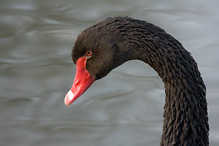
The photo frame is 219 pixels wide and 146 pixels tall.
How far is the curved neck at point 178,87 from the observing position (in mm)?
3367

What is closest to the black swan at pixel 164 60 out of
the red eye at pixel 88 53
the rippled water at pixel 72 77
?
the red eye at pixel 88 53

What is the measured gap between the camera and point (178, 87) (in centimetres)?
346

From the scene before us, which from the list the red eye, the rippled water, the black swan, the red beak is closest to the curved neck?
the black swan

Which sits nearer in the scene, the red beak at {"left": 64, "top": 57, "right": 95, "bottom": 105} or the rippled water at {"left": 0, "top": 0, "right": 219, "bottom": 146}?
the red beak at {"left": 64, "top": 57, "right": 95, "bottom": 105}

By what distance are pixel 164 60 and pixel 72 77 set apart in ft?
8.73

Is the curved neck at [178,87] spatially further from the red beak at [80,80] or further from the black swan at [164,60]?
the red beak at [80,80]

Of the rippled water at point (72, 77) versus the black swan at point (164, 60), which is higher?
the rippled water at point (72, 77)

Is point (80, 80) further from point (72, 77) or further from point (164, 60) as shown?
point (72, 77)

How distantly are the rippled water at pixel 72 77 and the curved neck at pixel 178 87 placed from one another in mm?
1416

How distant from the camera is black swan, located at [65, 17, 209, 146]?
11.1 ft

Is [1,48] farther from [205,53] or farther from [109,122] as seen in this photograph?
[205,53]

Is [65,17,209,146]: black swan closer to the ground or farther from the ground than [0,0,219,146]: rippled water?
closer to the ground

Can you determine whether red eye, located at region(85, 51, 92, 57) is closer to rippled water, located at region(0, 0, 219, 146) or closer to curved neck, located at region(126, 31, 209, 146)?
curved neck, located at region(126, 31, 209, 146)

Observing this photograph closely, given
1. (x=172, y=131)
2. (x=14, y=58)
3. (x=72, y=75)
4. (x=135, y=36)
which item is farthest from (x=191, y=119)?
(x=14, y=58)
